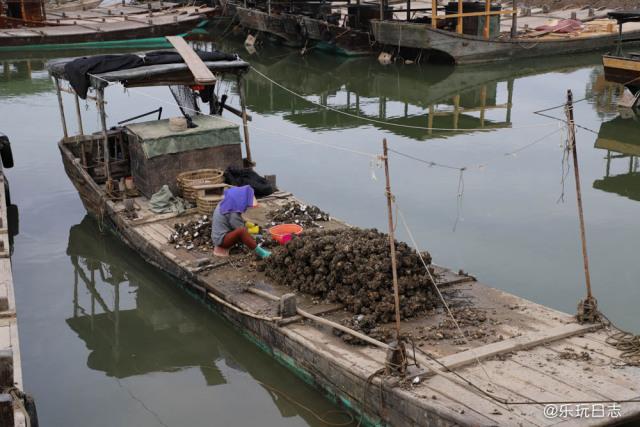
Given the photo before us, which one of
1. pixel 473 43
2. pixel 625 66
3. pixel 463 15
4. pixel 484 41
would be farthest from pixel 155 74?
pixel 484 41

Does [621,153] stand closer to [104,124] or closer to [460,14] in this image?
[460,14]

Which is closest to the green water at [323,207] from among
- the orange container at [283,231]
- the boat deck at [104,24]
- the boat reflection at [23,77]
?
the boat reflection at [23,77]

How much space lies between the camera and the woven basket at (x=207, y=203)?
32.5 ft

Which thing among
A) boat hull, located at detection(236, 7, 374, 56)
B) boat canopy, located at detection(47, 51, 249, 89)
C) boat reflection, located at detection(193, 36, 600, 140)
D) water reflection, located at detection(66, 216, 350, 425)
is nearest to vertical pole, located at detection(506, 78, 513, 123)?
boat reflection, located at detection(193, 36, 600, 140)

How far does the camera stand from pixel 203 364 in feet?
26.9

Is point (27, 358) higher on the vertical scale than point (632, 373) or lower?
lower

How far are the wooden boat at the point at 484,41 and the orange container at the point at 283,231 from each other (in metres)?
14.9

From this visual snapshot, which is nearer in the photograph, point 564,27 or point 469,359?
point 469,359

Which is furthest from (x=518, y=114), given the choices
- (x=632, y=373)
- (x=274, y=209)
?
(x=632, y=373)

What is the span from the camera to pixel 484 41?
23.4 metres

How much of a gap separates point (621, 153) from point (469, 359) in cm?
1030

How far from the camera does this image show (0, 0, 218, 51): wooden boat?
28.2 meters

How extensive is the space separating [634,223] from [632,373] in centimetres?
587

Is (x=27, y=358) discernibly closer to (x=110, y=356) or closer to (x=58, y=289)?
(x=110, y=356)
